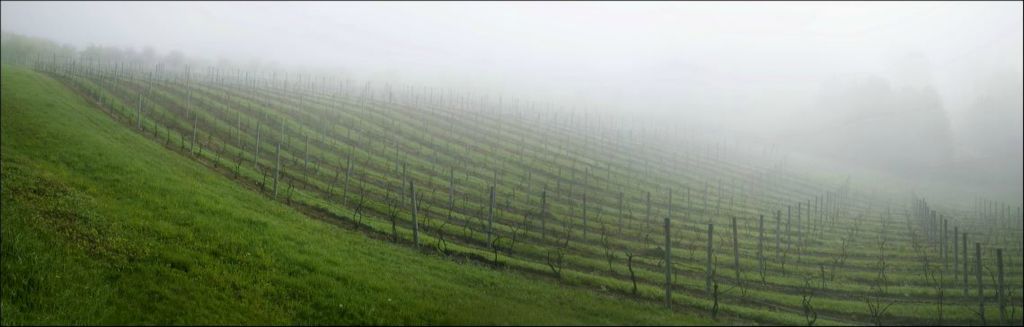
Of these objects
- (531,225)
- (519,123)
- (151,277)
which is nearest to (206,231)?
(151,277)

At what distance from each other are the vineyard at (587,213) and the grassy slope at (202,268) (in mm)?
4509

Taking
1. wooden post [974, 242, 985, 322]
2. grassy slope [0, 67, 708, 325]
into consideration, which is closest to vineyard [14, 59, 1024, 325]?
wooden post [974, 242, 985, 322]

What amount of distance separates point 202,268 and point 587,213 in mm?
34595

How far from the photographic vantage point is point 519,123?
384 feet

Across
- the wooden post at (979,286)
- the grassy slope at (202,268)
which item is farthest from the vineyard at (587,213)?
the grassy slope at (202,268)

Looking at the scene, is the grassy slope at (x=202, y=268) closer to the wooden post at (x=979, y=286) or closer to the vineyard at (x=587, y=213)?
the vineyard at (x=587, y=213)

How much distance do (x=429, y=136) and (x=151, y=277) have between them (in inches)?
2543

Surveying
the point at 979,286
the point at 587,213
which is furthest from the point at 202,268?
the point at 587,213

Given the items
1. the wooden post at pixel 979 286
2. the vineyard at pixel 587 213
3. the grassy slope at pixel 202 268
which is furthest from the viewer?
the vineyard at pixel 587 213

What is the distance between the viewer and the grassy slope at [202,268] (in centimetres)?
1449

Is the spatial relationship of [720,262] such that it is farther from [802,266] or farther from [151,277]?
[151,277]

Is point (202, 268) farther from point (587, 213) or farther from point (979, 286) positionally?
point (587, 213)

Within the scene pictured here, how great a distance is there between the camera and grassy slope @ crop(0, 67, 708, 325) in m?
14.5

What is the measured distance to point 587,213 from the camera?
153 ft
